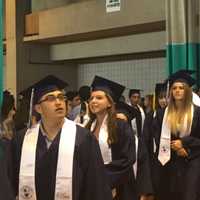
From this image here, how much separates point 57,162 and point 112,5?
7.91 meters

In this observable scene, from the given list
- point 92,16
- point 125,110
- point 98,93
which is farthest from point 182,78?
point 92,16

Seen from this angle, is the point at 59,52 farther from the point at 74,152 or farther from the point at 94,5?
the point at 74,152

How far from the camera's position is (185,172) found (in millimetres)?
6234

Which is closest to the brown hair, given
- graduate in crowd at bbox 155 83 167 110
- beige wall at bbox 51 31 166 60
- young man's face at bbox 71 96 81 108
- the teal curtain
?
graduate in crowd at bbox 155 83 167 110

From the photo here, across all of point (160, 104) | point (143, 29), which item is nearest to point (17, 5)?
point (143, 29)

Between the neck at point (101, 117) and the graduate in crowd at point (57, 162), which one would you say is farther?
the neck at point (101, 117)

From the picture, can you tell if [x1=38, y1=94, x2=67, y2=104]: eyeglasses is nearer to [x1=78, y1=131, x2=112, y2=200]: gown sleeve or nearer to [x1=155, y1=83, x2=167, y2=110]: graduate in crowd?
[x1=78, y1=131, x2=112, y2=200]: gown sleeve

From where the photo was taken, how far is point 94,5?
12008mm

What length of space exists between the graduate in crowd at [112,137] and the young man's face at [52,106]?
3.14ft

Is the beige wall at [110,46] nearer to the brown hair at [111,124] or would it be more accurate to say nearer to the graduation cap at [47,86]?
the brown hair at [111,124]

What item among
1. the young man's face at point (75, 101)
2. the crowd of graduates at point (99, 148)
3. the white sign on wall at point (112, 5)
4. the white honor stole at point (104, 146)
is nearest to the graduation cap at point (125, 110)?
the crowd of graduates at point (99, 148)

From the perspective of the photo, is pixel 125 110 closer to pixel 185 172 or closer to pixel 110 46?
pixel 185 172

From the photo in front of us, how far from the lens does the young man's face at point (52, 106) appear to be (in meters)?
4.10

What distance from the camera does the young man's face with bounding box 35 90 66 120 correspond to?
13.5 feet
